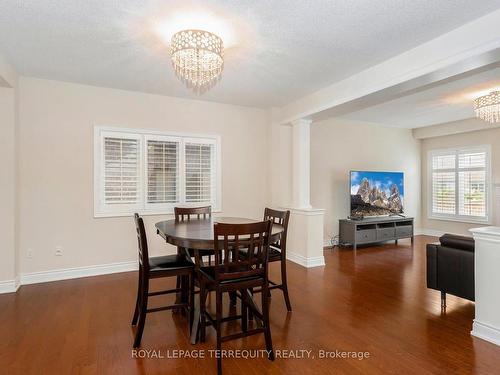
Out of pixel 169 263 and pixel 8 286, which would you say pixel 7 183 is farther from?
pixel 169 263

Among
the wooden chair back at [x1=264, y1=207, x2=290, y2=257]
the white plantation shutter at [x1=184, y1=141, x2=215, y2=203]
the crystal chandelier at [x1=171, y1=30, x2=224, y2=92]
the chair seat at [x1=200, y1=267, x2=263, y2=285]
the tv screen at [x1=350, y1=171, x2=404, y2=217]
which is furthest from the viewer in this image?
the tv screen at [x1=350, y1=171, x2=404, y2=217]

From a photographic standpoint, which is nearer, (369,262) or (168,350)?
(168,350)

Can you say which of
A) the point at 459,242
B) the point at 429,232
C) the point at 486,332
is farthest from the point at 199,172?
the point at 429,232

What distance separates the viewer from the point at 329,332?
2594mm

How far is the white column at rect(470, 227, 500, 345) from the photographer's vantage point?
7.84 feet

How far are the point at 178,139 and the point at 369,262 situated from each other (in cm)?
367

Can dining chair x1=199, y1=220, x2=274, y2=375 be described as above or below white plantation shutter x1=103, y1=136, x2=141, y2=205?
below

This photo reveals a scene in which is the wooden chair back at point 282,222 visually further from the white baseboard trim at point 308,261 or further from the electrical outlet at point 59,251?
the electrical outlet at point 59,251

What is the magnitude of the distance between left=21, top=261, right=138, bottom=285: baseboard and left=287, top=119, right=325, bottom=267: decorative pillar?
2.50 m

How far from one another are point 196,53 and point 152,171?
2365 mm

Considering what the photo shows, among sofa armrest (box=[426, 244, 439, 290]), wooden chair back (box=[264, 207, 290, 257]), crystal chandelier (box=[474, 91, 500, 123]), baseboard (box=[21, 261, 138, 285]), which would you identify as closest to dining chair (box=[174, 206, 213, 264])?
wooden chair back (box=[264, 207, 290, 257])

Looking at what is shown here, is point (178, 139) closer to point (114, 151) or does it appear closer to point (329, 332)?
point (114, 151)

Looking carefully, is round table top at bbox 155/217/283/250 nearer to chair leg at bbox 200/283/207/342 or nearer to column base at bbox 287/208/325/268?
chair leg at bbox 200/283/207/342

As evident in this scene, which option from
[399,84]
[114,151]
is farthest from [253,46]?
[114,151]
